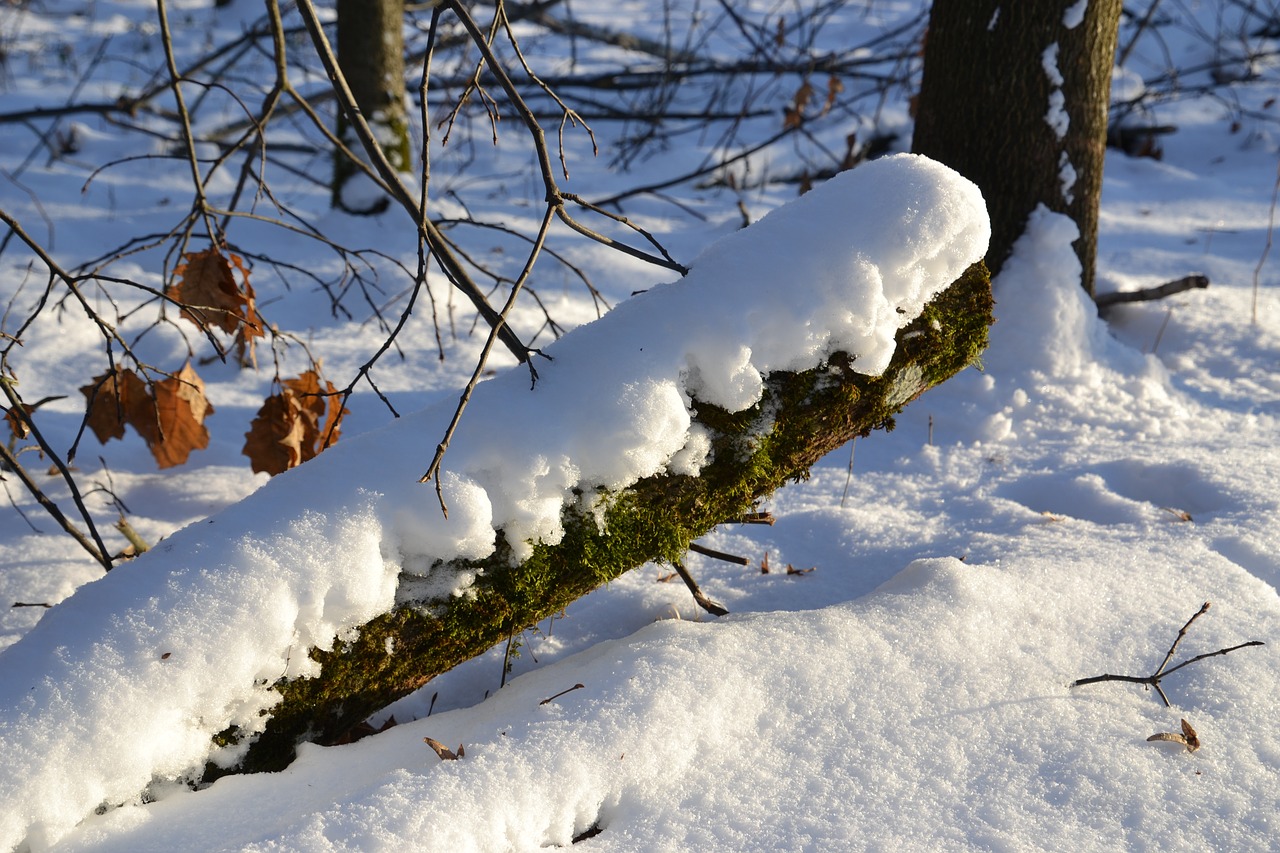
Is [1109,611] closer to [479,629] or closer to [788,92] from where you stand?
[479,629]

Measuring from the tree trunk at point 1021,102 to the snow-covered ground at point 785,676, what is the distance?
815mm

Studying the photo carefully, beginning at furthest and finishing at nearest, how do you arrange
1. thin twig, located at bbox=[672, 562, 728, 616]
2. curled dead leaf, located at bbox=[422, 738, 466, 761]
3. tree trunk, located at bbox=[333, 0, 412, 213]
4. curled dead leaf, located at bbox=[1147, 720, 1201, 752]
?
tree trunk, located at bbox=[333, 0, 412, 213]
thin twig, located at bbox=[672, 562, 728, 616]
curled dead leaf, located at bbox=[1147, 720, 1201, 752]
curled dead leaf, located at bbox=[422, 738, 466, 761]

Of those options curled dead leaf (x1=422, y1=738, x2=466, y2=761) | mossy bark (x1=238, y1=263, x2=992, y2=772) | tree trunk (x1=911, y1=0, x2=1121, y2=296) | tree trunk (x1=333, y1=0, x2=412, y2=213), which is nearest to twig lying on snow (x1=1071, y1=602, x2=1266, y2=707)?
mossy bark (x1=238, y1=263, x2=992, y2=772)

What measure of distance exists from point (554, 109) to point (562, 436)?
5.56 m

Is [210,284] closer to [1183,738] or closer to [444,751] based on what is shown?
[444,751]

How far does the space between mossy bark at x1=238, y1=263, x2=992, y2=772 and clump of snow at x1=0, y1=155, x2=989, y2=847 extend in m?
0.04

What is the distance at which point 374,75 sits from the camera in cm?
425

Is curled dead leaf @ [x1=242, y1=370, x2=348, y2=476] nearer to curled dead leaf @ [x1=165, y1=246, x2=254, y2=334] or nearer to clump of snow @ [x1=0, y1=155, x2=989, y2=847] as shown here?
curled dead leaf @ [x1=165, y1=246, x2=254, y2=334]

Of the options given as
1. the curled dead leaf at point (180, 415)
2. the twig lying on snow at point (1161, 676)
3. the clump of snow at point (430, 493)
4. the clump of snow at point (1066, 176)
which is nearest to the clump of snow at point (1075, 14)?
the clump of snow at point (1066, 176)

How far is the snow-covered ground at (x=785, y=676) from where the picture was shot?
4.30ft

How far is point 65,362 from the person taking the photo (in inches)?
129

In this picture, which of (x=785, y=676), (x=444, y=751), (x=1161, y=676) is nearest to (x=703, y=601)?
(x=785, y=676)

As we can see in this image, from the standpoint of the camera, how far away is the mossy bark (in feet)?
4.87

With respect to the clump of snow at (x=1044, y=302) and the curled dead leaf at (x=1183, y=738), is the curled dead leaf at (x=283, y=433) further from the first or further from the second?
the clump of snow at (x=1044, y=302)
